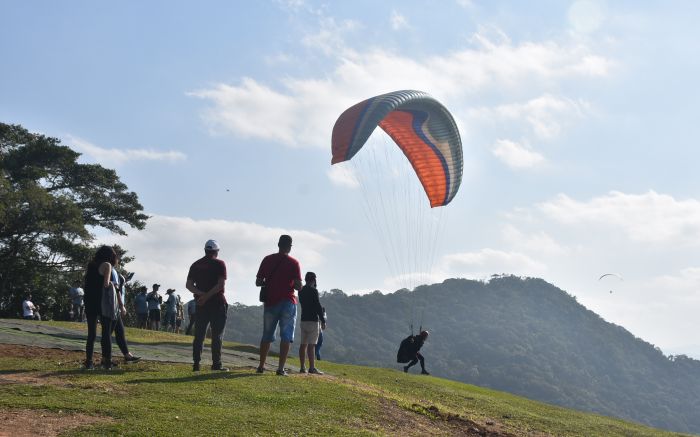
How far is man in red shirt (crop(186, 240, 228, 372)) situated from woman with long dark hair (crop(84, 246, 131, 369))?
4.36ft

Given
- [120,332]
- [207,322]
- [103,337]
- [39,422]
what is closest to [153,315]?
[120,332]

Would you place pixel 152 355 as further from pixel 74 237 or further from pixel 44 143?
pixel 44 143

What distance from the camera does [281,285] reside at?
1271cm

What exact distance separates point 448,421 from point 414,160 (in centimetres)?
1405

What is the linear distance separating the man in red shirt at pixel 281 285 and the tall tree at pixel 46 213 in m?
32.8

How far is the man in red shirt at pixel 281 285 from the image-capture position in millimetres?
12680

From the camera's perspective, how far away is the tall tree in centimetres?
4331

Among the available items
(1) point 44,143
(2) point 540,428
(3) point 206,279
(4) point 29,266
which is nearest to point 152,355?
(3) point 206,279

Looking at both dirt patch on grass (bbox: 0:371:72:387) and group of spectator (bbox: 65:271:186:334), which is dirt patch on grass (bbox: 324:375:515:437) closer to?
dirt patch on grass (bbox: 0:371:72:387)

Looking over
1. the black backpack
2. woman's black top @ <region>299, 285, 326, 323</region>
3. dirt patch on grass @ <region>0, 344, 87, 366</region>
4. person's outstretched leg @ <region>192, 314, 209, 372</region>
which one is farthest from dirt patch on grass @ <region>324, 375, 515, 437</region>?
the black backpack

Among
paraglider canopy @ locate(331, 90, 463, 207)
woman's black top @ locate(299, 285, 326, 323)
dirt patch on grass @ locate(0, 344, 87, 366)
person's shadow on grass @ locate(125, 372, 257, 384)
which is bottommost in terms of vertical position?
person's shadow on grass @ locate(125, 372, 257, 384)

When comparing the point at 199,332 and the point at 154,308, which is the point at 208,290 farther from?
the point at 154,308

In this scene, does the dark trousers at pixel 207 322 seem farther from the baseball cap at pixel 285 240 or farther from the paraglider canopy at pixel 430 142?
the paraglider canopy at pixel 430 142

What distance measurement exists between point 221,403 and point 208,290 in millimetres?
2793
